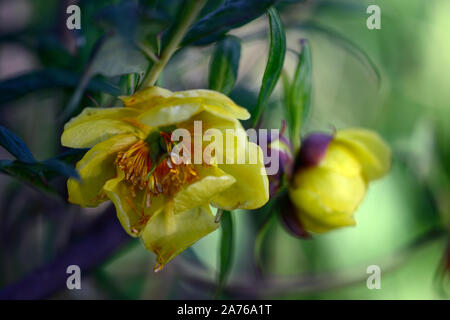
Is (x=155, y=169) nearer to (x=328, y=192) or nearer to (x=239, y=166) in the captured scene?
(x=239, y=166)

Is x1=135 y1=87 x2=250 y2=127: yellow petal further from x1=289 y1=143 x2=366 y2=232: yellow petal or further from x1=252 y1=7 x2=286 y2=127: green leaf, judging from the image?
x1=289 y1=143 x2=366 y2=232: yellow petal

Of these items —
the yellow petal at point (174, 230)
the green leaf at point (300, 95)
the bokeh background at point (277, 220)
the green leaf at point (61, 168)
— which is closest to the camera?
the green leaf at point (61, 168)

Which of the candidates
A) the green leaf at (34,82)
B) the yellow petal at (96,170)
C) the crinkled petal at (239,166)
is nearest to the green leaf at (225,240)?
the crinkled petal at (239,166)

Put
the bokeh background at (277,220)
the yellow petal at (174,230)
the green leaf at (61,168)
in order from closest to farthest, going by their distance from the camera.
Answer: the green leaf at (61,168) < the yellow petal at (174,230) < the bokeh background at (277,220)

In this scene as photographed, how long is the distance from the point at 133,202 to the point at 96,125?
0.11m

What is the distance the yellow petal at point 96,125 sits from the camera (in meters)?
0.52

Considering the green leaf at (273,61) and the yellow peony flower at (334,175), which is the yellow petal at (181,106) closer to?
the green leaf at (273,61)

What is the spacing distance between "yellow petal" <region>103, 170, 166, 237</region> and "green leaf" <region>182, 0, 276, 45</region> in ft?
0.60

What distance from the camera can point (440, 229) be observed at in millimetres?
1043

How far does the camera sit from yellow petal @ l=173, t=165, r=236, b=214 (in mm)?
521

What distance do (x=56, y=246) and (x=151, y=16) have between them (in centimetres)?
72

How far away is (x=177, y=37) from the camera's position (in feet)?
1.58

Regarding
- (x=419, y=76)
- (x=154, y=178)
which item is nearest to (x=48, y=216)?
(x=154, y=178)
